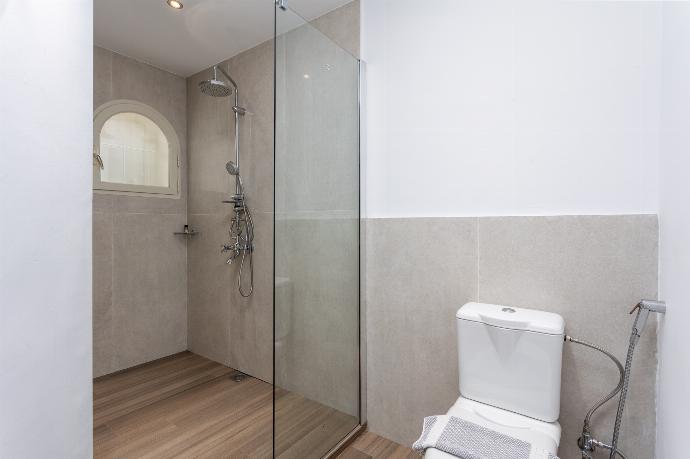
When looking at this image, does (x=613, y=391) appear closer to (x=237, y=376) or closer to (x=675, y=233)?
(x=675, y=233)

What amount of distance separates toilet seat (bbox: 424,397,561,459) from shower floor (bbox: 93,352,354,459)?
27.4 inches

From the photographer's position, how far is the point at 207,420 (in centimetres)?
214

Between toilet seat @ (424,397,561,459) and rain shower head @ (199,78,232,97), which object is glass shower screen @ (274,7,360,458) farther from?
rain shower head @ (199,78,232,97)

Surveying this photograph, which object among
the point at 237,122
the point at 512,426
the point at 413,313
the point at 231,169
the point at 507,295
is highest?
the point at 237,122

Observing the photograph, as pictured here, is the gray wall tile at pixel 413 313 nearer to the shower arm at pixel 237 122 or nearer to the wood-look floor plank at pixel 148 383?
the shower arm at pixel 237 122

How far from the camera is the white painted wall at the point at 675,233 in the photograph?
0.95 meters

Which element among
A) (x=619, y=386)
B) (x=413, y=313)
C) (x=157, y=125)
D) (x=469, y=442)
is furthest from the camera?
(x=157, y=125)

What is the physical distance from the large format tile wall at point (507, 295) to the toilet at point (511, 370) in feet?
0.51

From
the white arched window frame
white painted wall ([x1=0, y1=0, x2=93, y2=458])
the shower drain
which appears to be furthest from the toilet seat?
the white arched window frame

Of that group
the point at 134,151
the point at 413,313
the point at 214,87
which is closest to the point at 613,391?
the point at 413,313

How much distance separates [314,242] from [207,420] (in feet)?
4.64

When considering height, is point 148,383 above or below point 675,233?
below

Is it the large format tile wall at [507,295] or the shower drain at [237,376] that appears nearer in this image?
the large format tile wall at [507,295]

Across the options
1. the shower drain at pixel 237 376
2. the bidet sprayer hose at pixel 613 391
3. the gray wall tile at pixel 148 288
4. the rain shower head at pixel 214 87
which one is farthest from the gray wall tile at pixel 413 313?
the gray wall tile at pixel 148 288
